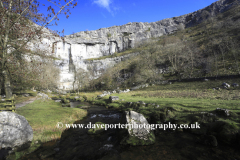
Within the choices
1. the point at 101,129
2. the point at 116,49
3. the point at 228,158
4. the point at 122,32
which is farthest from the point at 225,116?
the point at 122,32

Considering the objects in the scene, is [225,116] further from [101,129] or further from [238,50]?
[238,50]

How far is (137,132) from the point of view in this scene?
934 centimetres

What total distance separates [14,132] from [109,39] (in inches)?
6063

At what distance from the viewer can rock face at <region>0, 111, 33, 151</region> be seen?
7.36 metres

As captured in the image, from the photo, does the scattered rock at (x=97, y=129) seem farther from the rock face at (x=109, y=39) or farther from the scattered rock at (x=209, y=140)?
the rock face at (x=109, y=39)

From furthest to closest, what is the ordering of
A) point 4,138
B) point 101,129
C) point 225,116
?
1. point 101,129
2. point 225,116
3. point 4,138

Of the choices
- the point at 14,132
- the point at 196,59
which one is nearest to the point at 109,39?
the point at 196,59

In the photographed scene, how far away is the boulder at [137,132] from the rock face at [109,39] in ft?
Result: 330

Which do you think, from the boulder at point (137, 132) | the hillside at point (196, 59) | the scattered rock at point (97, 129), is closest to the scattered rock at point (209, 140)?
the boulder at point (137, 132)

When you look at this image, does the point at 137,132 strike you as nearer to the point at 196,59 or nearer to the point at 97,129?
the point at 97,129

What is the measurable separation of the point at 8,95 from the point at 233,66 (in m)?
56.2


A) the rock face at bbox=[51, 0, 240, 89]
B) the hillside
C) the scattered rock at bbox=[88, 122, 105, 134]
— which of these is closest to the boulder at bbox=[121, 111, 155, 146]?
the scattered rock at bbox=[88, 122, 105, 134]

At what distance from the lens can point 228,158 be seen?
655 centimetres

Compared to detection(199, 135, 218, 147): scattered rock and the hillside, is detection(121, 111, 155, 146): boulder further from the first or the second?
the hillside
